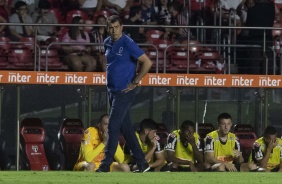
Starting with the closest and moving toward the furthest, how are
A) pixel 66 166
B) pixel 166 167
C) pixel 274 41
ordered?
1. pixel 166 167
2. pixel 66 166
3. pixel 274 41

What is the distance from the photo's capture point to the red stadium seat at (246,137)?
22641 millimetres

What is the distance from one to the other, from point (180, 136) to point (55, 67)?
278 cm

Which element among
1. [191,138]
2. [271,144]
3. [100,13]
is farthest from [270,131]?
[100,13]

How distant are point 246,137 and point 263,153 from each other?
5.05ft

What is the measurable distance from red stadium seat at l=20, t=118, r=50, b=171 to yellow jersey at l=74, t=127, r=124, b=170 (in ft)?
8.89

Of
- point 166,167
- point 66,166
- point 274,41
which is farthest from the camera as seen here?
point 274,41

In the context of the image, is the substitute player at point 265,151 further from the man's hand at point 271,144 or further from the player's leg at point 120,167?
the player's leg at point 120,167

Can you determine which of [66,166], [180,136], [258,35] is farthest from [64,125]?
[258,35]

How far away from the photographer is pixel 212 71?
2312 cm

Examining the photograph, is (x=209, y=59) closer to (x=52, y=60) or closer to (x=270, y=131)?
(x=270, y=131)

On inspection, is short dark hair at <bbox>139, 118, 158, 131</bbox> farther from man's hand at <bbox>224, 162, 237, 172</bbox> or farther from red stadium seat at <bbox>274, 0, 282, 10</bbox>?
red stadium seat at <bbox>274, 0, 282, 10</bbox>

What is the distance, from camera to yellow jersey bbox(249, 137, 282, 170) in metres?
21.1

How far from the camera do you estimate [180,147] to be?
21.4 meters

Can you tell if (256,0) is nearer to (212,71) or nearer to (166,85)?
(212,71)
